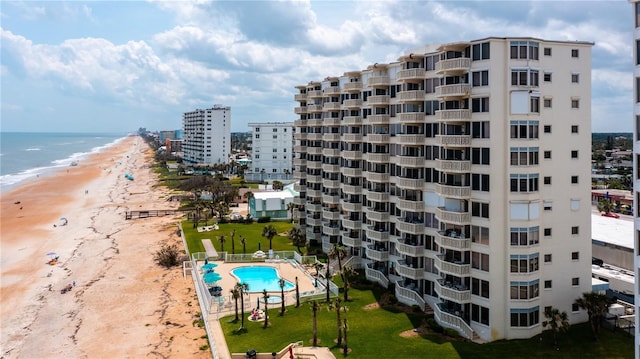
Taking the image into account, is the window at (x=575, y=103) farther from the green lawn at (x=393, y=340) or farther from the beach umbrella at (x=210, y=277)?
the beach umbrella at (x=210, y=277)

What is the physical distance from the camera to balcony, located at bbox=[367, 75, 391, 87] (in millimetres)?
55031

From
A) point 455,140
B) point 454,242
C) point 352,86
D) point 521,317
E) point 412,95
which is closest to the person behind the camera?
point 521,317

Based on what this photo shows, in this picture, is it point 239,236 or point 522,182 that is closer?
point 522,182

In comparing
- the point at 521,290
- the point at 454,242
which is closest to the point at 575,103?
the point at 454,242

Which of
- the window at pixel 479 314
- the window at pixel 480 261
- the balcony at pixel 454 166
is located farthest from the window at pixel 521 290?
the balcony at pixel 454 166

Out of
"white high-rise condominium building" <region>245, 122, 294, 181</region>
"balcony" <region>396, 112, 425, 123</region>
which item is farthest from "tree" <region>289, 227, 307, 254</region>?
"white high-rise condominium building" <region>245, 122, 294, 181</region>

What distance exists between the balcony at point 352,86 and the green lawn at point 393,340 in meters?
28.6

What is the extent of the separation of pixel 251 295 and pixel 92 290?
76.6 feet

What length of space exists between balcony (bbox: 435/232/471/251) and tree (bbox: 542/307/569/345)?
8.11 metres

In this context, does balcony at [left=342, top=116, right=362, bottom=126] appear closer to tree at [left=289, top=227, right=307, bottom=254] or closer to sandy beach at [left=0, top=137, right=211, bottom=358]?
tree at [left=289, top=227, right=307, bottom=254]

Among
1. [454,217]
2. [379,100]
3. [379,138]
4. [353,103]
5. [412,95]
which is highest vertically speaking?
[353,103]

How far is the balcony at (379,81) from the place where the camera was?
181ft

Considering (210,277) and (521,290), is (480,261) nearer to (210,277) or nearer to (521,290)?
(521,290)

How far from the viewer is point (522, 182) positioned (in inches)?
1549
